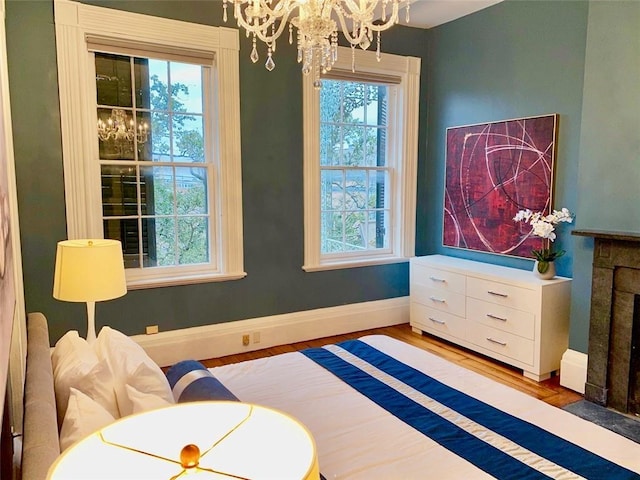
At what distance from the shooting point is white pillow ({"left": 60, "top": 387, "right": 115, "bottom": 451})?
3.95 ft

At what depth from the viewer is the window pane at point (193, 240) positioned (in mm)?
3756

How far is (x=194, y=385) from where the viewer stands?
5.48 ft

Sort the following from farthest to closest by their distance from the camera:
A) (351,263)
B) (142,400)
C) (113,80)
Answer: (351,263), (113,80), (142,400)

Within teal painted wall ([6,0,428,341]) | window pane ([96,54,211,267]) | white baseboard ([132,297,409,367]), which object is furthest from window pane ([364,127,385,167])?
window pane ([96,54,211,267])

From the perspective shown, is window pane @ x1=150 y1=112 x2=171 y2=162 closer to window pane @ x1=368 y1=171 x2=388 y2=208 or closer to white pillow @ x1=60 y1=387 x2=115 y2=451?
window pane @ x1=368 y1=171 x2=388 y2=208

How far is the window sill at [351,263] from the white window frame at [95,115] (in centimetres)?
67

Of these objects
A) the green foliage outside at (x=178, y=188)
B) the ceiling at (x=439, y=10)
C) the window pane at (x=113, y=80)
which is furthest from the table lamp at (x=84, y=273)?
the ceiling at (x=439, y=10)

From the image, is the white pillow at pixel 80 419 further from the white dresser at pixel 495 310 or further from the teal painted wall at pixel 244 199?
the white dresser at pixel 495 310

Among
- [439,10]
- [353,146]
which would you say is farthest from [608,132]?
[353,146]

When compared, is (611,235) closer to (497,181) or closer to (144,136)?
(497,181)

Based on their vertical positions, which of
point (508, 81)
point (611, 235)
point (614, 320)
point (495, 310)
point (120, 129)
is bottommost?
point (495, 310)

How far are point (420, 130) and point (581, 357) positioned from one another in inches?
97.7

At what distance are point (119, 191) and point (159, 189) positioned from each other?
28 centimetres

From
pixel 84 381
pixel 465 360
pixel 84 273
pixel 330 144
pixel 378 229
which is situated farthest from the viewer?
pixel 378 229
